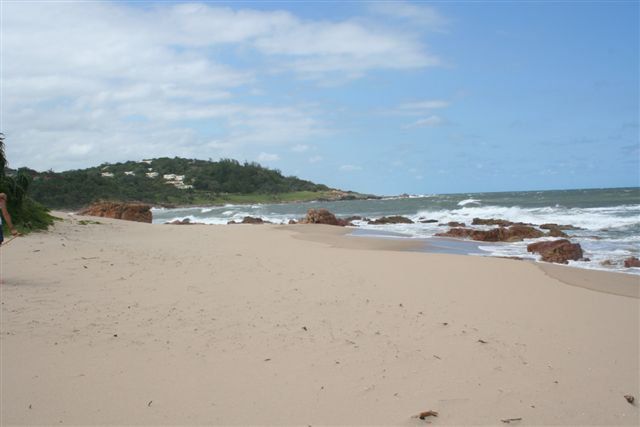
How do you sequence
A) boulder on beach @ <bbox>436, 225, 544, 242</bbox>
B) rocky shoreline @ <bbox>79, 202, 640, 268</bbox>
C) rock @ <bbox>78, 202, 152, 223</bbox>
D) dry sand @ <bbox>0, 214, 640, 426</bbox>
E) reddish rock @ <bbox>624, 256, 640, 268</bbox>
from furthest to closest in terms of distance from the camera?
rock @ <bbox>78, 202, 152, 223</bbox>, boulder on beach @ <bbox>436, 225, 544, 242</bbox>, rocky shoreline @ <bbox>79, 202, 640, 268</bbox>, reddish rock @ <bbox>624, 256, 640, 268</bbox>, dry sand @ <bbox>0, 214, 640, 426</bbox>

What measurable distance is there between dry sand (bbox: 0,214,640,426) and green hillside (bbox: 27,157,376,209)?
5161 centimetres

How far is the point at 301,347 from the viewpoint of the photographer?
4844 mm

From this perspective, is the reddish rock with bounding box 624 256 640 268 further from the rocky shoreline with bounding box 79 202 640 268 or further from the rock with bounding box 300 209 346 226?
the rock with bounding box 300 209 346 226

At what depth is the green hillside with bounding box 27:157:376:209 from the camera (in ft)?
185

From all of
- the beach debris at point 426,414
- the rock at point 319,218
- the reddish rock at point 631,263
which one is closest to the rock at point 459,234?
the rock at point 319,218

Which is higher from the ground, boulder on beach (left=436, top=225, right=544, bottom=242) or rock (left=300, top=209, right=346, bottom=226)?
rock (left=300, top=209, right=346, bottom=226)

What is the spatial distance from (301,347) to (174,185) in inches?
3508

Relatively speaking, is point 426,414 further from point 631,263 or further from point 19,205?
point 19,205

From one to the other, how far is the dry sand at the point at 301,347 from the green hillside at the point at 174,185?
169 feet

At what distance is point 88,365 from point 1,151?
10.8 metres

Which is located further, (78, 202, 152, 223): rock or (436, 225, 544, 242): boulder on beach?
(78, 202, 152, 223): rock

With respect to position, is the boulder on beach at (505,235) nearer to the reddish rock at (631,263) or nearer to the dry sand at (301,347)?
the reddish rock at (631,263)

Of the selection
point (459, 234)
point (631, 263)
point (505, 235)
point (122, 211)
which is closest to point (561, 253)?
point (631, 263)

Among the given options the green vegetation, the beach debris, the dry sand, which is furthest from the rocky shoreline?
the green vegetation
